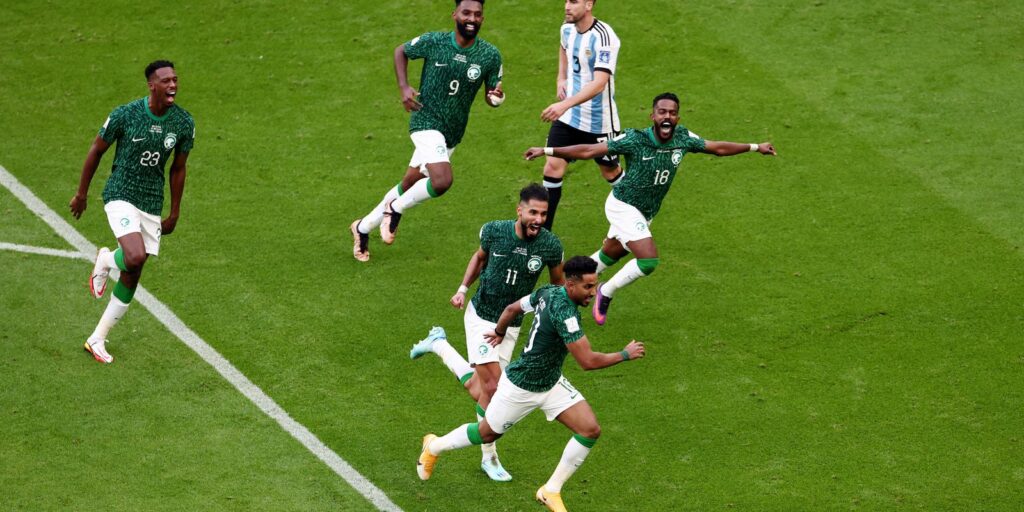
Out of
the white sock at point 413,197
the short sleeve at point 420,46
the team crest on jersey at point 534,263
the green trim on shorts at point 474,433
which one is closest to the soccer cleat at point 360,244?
the white sock at point 413,197

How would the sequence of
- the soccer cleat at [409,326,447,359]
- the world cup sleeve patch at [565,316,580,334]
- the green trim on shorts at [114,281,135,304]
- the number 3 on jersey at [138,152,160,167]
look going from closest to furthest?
the world cup sleeve patch at [565,316,580,334], the soccer cleat at [409,326,447,359], the number 3 on jersey at [138,152,160,167], the green trim on shorts at [114,281,135,304]

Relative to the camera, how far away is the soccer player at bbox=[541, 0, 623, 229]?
1324 centimetres

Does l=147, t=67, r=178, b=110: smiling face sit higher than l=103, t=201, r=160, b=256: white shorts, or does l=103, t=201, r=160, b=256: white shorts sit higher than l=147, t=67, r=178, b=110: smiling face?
l=147, t=67, r=178, b=110: smiling face

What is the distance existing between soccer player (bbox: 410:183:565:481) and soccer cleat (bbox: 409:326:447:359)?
1.16 ft

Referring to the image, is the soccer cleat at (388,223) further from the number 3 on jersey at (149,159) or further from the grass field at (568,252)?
the number 3 on jersey at (149,159)

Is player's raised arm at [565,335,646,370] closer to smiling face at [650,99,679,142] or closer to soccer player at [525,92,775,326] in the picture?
soccer player at [525,92,775,326]

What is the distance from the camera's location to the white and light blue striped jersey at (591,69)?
13.3 m

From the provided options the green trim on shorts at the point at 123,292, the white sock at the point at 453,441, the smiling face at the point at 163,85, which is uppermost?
the smiling face at the point at 163,85

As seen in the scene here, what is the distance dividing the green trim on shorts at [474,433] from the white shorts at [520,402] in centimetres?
14

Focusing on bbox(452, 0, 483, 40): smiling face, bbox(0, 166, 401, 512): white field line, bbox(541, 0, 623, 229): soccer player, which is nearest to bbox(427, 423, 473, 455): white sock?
bbox(0, 166, 401, 512): white field line

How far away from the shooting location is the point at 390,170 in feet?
50.9

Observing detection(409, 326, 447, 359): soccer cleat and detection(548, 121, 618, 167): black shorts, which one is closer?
detection(409, 326, 447, 359): soccer cleat

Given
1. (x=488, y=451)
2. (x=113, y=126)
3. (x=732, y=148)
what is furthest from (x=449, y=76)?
(x=488, y=451)

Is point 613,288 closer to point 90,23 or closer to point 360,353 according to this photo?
point 360,353
